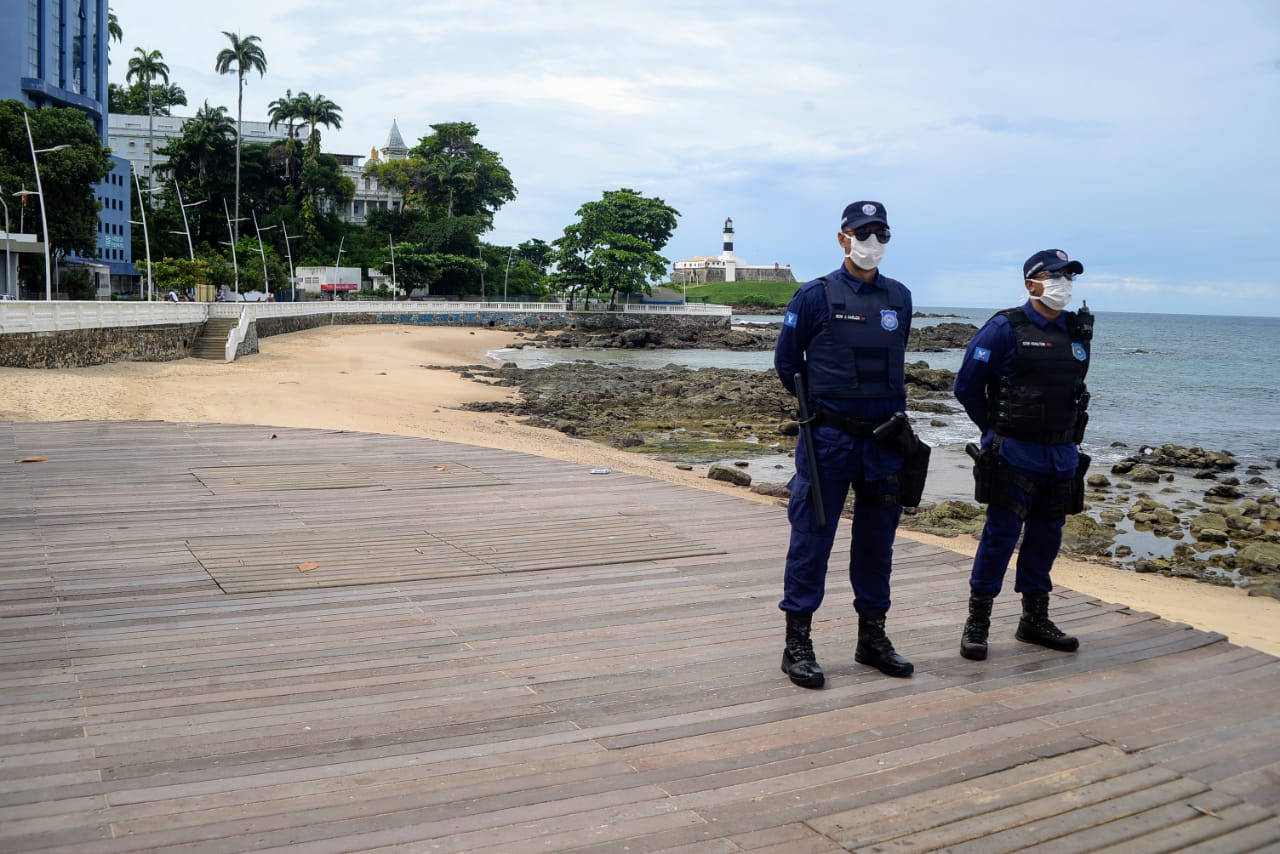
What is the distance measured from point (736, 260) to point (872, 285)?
187606 mm

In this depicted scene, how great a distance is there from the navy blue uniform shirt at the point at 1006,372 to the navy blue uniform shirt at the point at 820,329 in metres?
0.46

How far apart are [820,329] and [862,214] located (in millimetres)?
525

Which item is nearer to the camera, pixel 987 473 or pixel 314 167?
pixel 987 473

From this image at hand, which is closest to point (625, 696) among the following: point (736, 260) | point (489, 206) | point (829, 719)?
point (829, 719)

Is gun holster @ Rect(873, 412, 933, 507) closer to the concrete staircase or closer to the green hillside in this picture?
the concrete staircase

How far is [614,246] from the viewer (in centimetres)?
8325

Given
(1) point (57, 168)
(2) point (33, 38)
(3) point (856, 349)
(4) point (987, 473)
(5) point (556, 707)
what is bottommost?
(5) point (556, 707)

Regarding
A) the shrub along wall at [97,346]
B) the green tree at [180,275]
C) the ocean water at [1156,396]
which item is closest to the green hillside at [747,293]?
the ocean water at [1156,396]

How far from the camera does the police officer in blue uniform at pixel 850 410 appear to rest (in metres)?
4.39

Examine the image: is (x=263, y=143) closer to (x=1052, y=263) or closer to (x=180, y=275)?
(x=180, y=275)

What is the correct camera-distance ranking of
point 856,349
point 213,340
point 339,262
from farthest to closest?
1. point 339,262
2. point 213,340
3. point 856,349

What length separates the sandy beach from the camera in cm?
1037

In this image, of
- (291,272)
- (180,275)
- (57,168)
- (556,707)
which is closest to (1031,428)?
(556,707)

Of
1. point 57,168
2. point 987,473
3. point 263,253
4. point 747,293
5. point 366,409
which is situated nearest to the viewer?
point 987,473
